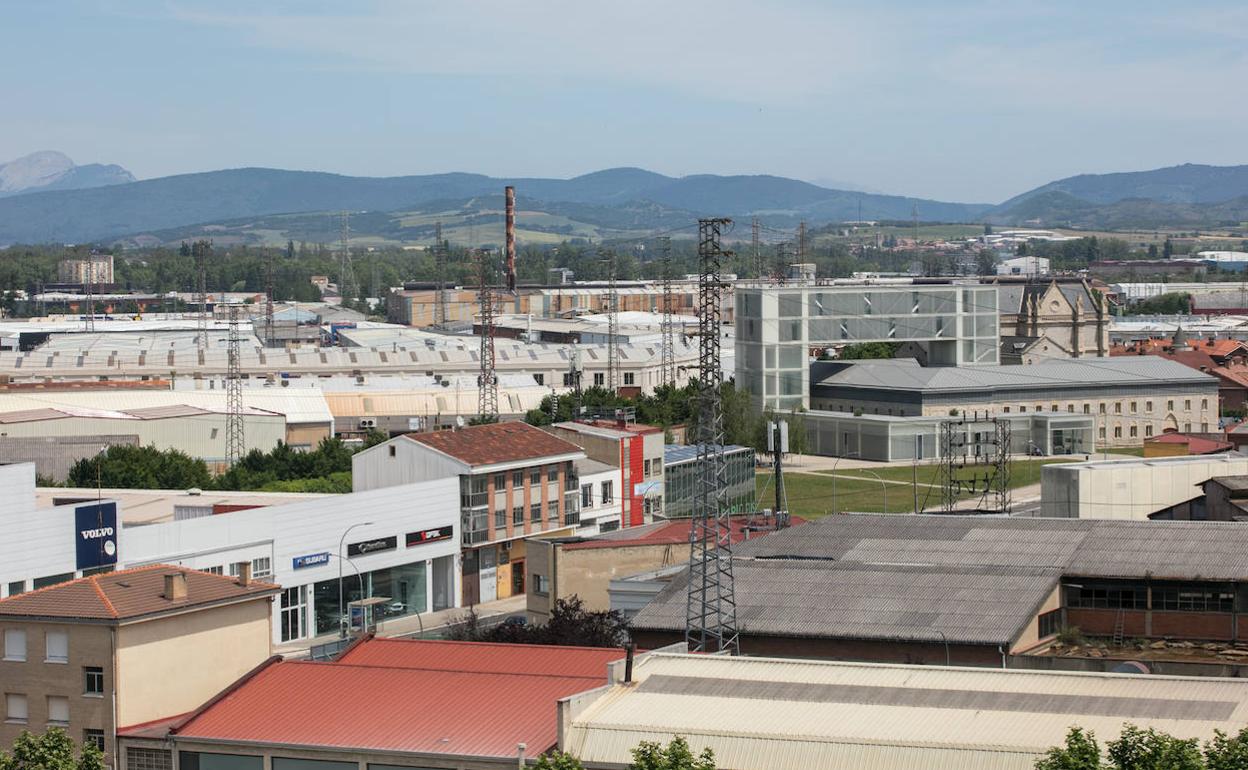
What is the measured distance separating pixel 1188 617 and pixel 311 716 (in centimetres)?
1727

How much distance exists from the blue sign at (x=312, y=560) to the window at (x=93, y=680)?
1988 centimetres

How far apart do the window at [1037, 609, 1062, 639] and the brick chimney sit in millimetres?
15532

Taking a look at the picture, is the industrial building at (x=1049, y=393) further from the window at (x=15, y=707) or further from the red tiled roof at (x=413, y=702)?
the window at (x=15, y=707)

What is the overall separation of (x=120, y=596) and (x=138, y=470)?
34.6 meters

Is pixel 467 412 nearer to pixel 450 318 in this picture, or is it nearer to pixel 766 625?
pixel 766 625

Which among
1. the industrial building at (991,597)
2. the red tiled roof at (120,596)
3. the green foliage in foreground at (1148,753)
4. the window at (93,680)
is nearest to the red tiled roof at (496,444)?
the industrial building at (991,597)

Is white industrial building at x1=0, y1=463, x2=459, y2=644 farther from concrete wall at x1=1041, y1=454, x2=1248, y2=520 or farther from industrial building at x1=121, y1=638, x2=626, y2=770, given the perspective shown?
concrete wall at x1=1041, y1=454, x2=1248, y2=520

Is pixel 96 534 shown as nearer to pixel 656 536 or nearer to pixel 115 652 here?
pixel 656 536

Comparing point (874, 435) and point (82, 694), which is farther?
point (874, 435)

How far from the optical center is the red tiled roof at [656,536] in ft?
155

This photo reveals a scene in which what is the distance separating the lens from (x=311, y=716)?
93.9 feet

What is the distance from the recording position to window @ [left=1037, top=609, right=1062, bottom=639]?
3541 centimetres

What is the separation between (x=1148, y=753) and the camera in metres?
22.9

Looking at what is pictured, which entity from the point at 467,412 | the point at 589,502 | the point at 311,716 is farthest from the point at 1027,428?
the point at 311,716
